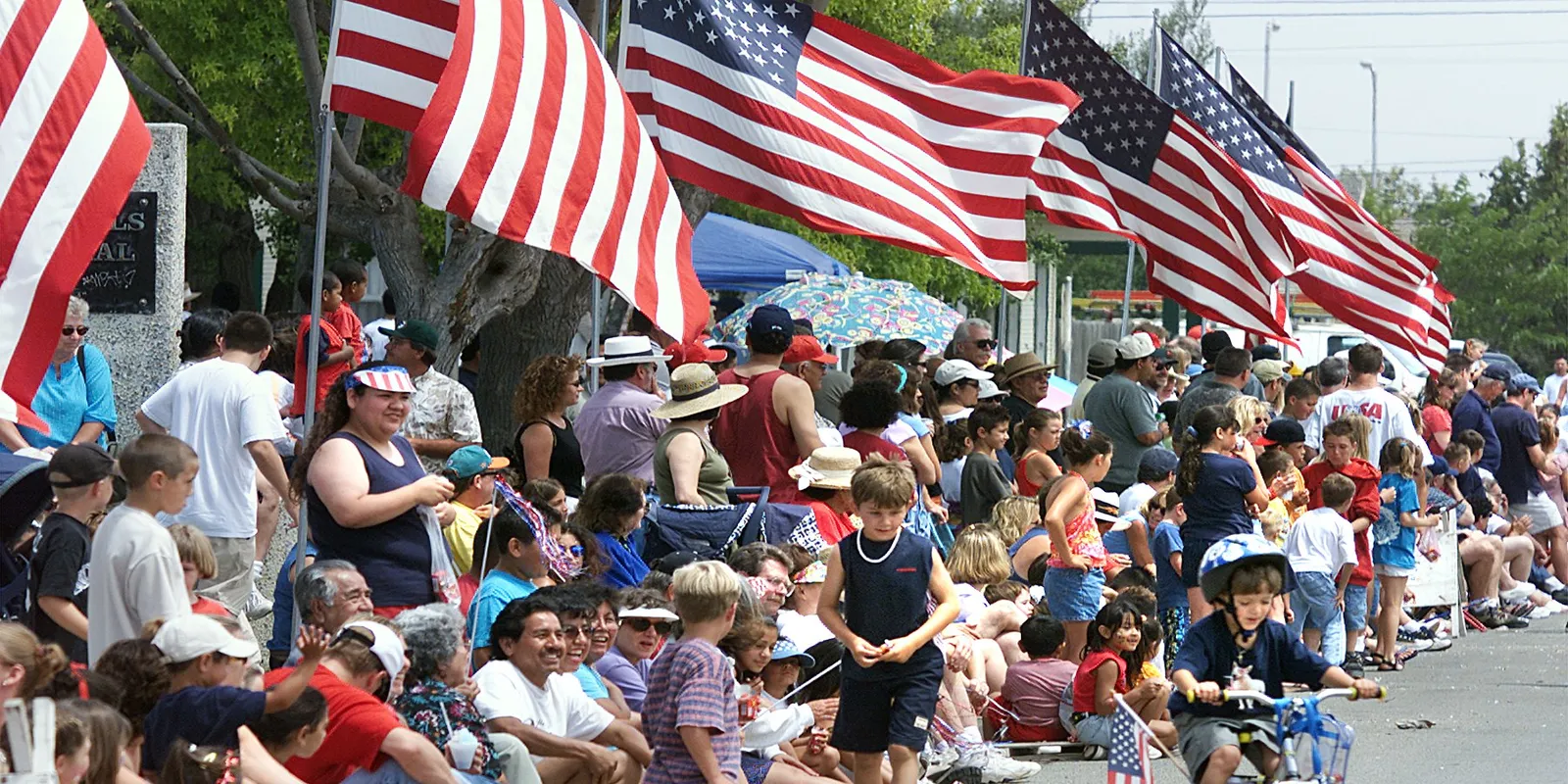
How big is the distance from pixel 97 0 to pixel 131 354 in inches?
466

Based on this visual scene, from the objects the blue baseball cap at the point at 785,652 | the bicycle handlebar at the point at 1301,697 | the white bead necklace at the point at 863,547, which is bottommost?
the blue baseball cap at the point at 785,652

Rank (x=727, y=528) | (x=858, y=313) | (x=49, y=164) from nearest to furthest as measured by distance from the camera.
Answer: (x=49, y=164) < (x=727, y=528) < (x=858, y=313)

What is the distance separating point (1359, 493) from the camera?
1396cm

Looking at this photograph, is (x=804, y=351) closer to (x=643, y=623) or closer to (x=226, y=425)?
(x=643, y=623)

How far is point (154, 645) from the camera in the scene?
6.04 m

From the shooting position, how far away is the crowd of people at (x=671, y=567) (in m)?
6.60

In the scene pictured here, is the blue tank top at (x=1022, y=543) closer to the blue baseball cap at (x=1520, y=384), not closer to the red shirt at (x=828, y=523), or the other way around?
the red shirt at (x=828, y=523)

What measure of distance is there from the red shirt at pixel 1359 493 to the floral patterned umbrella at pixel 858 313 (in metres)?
4.14

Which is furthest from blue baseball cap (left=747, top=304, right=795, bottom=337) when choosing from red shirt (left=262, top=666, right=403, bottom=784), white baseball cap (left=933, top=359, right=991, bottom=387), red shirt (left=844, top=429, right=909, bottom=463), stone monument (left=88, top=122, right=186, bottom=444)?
red shirt (left=262, top=666, right=403, bottom=784)

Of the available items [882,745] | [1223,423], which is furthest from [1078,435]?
[882,745]

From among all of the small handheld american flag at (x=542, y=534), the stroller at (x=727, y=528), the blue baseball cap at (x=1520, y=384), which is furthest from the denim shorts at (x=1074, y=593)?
the blue baseball cap at (x=1520, y=384)

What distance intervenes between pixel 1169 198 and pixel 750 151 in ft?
14.0

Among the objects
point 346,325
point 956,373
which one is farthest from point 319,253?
point 956,373

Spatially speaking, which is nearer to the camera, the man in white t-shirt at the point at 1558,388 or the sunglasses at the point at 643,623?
the sunglasses at the point at 643,623
